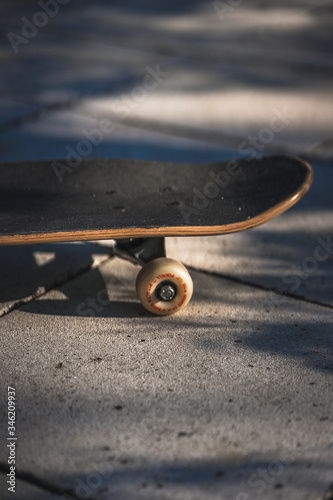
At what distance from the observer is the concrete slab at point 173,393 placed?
6.22ft

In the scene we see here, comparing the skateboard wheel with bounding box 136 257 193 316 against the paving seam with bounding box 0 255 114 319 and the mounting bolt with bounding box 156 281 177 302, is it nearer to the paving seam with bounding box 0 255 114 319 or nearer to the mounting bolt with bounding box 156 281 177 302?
the mounting bolt with bounding box 156 281 177 302

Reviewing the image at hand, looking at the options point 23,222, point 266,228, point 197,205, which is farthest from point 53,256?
point 266,228

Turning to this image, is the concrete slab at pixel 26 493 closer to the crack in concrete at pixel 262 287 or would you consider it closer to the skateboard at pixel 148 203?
the skateboard at pixel 148 203

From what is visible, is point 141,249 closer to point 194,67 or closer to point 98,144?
point 98,144

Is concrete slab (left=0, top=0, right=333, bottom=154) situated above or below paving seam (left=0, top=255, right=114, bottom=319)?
above

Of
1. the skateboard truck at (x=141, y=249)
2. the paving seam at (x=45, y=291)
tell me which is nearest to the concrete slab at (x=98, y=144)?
the paving seam at (x=45, y=291)

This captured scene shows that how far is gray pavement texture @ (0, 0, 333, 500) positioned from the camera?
6.34 feet

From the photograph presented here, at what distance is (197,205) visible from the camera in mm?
2836

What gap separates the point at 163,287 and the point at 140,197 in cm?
48

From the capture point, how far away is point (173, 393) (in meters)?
2.25

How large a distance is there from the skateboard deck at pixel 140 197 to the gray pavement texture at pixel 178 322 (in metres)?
0.36

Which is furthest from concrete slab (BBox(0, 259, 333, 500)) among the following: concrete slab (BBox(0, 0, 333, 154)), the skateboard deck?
concrete slab (BBox(0, 0, 333, 154))

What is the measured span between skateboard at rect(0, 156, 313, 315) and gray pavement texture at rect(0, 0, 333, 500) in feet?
0.67

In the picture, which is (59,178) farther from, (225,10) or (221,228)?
(225,10)
